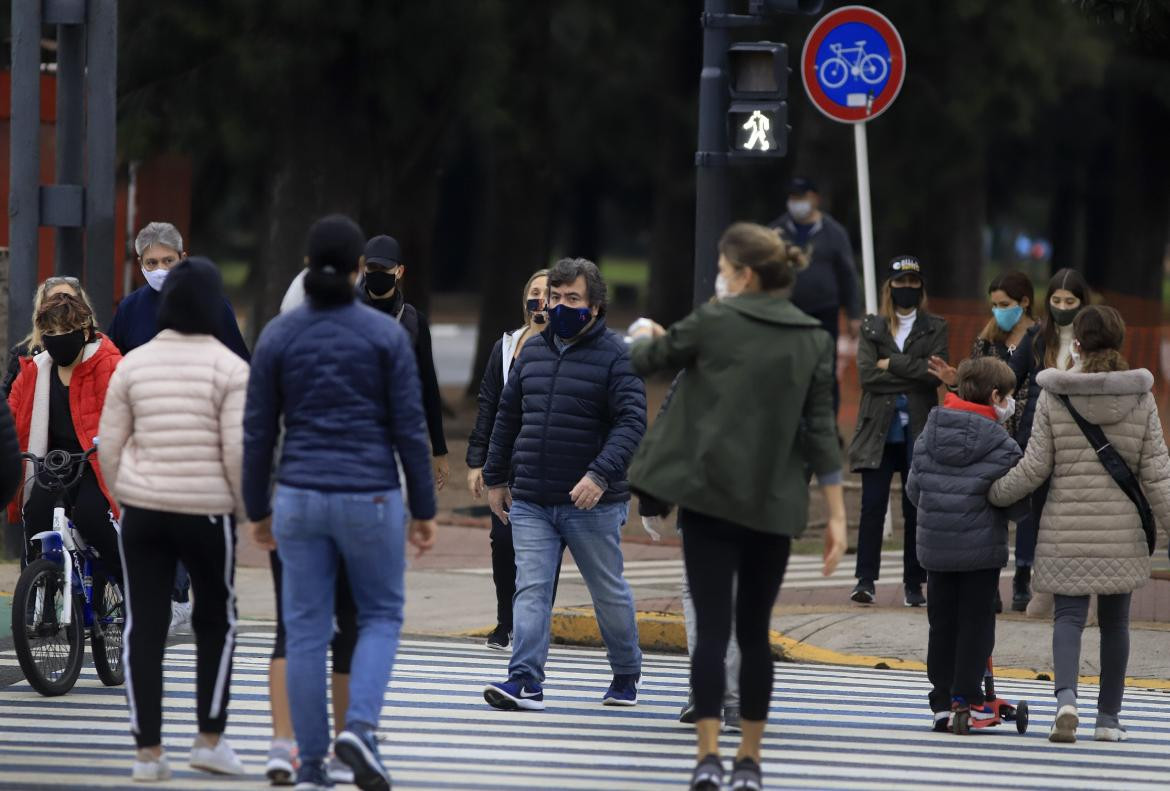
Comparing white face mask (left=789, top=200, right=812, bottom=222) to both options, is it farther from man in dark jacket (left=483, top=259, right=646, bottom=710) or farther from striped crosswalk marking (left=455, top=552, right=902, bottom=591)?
man in dark jacket (left=483, top=259, right=646, bottom=710)

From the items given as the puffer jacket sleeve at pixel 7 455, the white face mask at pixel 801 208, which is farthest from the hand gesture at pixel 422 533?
the white face mask at pixel 801 208

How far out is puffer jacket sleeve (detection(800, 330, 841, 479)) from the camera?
7.01 meters

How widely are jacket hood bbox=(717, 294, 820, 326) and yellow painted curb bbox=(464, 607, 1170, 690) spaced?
410 cm

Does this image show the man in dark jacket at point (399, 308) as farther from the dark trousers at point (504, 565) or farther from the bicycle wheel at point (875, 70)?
the bicycle wheel at point (875, 70)

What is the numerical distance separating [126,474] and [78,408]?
6.95 ft

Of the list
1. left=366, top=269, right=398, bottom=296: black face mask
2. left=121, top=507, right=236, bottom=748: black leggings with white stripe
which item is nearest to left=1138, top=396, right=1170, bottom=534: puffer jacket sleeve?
left=366, top=269, right=398, bottom=296: black face mask

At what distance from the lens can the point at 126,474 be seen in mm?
7035

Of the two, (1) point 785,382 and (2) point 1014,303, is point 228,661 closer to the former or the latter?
(1) point 785,382

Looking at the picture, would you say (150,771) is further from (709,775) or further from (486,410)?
(486,410)

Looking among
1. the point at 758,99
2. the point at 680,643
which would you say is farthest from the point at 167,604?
the point at 758,99

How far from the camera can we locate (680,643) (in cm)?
1113

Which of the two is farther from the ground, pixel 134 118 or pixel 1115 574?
pixel 134 118

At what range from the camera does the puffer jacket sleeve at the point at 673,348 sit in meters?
6.90

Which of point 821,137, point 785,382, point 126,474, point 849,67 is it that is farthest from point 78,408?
point 821,137
